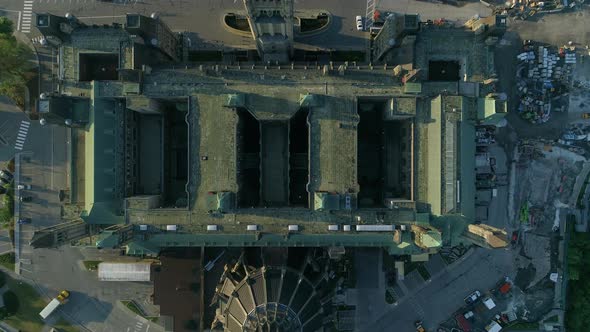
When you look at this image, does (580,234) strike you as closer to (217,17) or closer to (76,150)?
(217,17)

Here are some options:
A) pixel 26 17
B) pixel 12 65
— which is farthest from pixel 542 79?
pixel 26 17

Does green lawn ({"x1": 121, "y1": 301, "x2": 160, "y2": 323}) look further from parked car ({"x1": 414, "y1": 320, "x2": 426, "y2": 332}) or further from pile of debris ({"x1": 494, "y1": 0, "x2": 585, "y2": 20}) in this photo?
pile of debris ({"x1": 494, "y1": 0, "x2": 585, "y2": 20})

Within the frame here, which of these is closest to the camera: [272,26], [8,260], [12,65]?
[272,26]

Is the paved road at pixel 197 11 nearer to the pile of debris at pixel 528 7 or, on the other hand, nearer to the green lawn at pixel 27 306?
the pile of debris at pixel 528 7

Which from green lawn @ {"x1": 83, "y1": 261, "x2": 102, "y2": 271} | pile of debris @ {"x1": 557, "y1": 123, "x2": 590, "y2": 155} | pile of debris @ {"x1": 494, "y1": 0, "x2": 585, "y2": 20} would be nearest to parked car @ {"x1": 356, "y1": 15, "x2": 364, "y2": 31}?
pile of debris @ {"x1": 494, "y1": 0, "x2": 585, "y2": 20}

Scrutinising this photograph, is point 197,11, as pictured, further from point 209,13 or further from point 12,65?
point 12,65

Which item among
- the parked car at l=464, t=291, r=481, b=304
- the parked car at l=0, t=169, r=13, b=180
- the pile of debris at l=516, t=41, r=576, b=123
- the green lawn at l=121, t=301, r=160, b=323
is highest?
the pile of debris at l=516, t=41, r=576, b=123


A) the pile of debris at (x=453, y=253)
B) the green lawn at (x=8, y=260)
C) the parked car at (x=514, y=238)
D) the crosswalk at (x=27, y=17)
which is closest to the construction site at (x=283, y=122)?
the pile of debris at (x=453, y=253)

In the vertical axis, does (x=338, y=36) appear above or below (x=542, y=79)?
above
